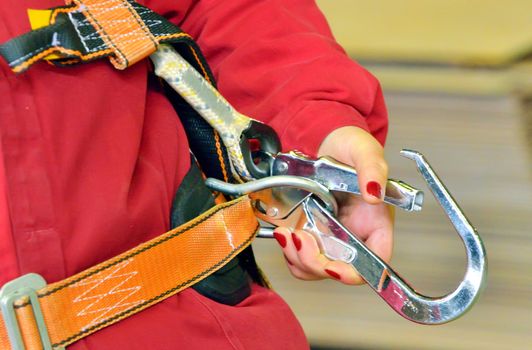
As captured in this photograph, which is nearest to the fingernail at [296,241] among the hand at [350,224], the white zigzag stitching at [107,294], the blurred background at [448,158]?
the hand at [350,224]

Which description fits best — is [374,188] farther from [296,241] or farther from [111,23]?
[111,23]

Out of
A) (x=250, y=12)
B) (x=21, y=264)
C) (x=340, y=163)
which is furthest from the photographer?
(x=250, y=12)

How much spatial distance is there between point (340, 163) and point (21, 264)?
24 centimetres

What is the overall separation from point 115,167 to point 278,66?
0.73 ft

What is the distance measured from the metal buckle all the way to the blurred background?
782 millimetres

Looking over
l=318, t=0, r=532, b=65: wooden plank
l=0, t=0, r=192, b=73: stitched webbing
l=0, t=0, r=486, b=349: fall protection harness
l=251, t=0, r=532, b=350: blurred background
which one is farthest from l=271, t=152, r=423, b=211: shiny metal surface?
l=318, t=0, r=532, b=65: wooden plank

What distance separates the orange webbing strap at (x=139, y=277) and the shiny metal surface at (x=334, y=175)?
0.04 m

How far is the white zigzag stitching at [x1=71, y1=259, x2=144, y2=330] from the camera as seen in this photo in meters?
0.49

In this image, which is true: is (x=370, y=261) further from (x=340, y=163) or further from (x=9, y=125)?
(x=9, y=125)

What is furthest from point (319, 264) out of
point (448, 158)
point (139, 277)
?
point (448, 158)

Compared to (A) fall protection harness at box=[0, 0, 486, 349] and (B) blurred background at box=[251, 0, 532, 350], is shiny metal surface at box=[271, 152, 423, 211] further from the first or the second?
(B) blurred background at box=[251, 0, 532, 350]

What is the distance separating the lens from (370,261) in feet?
1.82

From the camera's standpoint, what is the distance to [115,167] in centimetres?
51

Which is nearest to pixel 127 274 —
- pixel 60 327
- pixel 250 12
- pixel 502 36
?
pixel 60 327
